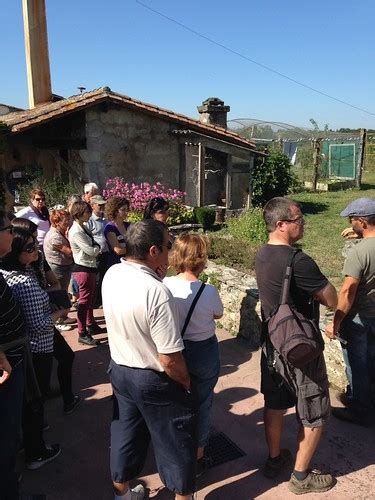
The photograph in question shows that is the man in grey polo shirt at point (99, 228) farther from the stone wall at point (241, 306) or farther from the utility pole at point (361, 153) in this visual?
the utility pole at point (361, 153)

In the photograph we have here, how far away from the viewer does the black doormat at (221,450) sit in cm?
304

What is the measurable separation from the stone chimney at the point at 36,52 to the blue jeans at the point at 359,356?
16177 mm

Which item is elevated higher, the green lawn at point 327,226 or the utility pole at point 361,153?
the utility pole at point 361,153

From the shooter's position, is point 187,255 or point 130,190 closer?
point 187,255

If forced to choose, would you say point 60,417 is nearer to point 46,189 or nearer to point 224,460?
point 224,460

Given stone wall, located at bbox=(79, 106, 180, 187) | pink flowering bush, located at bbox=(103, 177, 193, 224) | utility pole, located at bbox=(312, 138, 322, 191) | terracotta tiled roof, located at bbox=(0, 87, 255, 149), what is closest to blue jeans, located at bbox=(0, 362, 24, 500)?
pink flowering bush, located at bbox=(103, 177, 193, 224)

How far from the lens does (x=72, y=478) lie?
2.88 metres

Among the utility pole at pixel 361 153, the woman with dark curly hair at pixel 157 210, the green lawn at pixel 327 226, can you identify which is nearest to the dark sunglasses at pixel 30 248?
the woman with dark curly hair at pixel 157 210

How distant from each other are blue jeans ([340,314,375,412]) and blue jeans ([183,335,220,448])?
1193mm

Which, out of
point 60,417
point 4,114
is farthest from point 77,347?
point 4,114

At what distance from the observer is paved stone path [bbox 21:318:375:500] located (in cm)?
275

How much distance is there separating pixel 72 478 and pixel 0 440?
0.87m

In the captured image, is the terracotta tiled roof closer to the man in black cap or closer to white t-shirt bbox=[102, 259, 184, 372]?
the man in black cap

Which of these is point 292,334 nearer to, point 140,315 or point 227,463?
point 140,315
